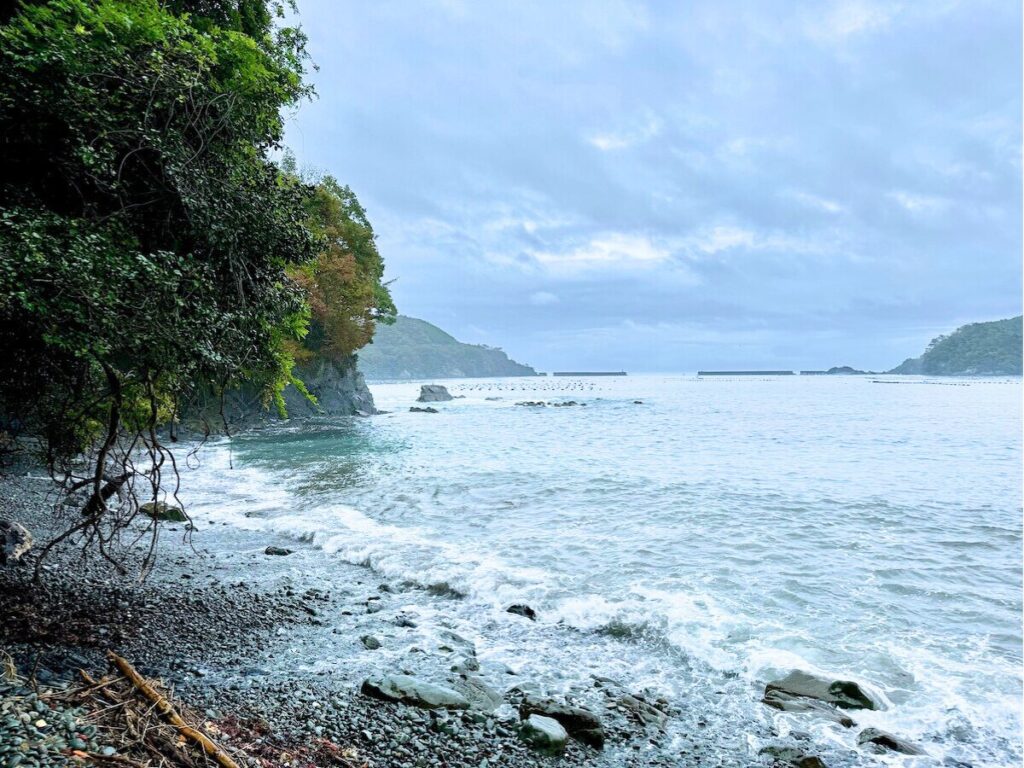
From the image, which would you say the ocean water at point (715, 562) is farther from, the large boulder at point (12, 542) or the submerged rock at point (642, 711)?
the large boulder at point (12, 542)

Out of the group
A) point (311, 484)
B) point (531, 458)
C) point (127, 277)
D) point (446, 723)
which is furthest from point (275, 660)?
point (531, 458)

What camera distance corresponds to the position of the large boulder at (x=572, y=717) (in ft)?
20.1

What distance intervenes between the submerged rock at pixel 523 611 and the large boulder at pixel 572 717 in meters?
2.99

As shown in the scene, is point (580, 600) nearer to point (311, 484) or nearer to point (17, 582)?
point (17, 582)

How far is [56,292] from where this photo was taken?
5.69 metres

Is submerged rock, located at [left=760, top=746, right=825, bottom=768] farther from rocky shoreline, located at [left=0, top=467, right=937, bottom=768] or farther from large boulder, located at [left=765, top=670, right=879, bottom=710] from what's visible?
large boulder, located at [left=765, top=670, right=879, bottom=710]

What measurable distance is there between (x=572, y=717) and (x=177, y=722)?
412 centimetres

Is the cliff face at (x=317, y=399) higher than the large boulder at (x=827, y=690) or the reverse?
higher

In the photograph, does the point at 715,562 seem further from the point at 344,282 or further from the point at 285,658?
the point at 344,282

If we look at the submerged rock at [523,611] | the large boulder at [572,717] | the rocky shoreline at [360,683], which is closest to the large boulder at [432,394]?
the submerged rock at [523,611]

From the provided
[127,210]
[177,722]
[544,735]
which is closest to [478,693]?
[544,735]

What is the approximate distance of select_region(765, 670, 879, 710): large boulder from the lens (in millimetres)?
7266

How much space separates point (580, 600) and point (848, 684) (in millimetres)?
4539

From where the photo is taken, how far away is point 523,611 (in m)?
9.91
